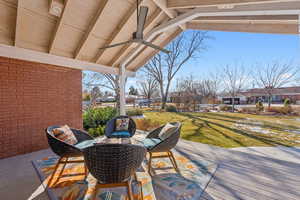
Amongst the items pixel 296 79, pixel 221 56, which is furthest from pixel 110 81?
pixel 296 79

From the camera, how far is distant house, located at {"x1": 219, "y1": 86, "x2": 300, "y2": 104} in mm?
11303

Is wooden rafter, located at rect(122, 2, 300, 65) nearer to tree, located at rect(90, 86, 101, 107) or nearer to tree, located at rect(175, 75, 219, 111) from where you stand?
tree, located at rect(90, 86, 101, 107)

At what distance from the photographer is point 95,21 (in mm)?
3277

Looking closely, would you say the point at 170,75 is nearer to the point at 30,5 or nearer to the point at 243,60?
the point at 243,60

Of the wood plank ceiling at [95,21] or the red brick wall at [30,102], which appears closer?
the wood plank ceiling at [95,21]

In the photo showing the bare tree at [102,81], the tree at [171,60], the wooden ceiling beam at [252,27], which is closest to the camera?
the wooden ceiling beam at [252,27]

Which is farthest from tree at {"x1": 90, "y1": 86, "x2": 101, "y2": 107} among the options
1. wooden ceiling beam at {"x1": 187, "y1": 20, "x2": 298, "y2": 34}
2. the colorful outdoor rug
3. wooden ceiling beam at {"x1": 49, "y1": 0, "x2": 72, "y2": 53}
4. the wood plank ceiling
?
wooden ceiling beam at {"x1": 187, "y1": 20, "x2": 298, "y2": 34}

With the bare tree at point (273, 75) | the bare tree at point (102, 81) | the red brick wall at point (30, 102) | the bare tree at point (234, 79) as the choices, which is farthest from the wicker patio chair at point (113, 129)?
the bare tree at point (273, 75)

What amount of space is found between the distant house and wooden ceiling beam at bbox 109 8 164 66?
11566mm

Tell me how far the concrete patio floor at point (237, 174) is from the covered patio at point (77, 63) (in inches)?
0.6

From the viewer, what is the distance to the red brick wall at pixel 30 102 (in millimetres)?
3465

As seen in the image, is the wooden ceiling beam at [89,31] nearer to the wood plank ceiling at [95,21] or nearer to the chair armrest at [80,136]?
the wood plank ceiling at [95,21]

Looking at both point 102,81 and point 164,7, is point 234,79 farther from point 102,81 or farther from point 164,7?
point 164,7

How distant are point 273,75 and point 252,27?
9645 mm
